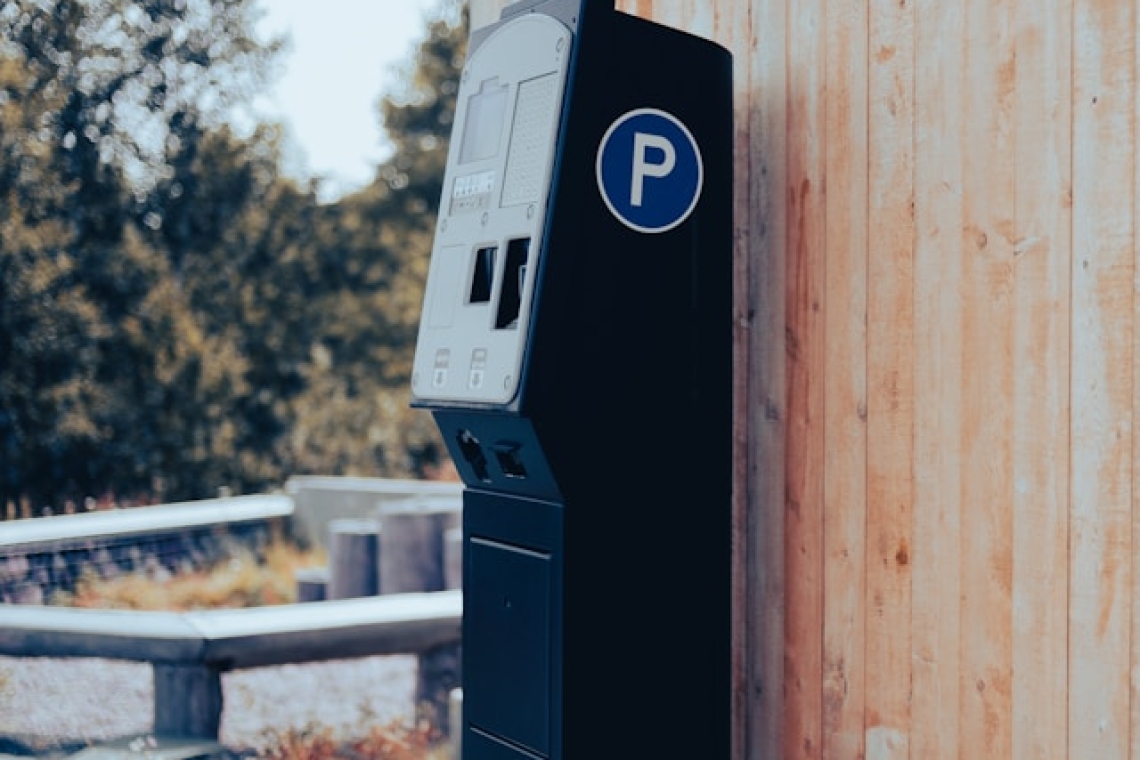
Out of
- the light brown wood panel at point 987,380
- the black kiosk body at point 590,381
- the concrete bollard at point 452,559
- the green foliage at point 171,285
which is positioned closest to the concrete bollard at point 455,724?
the black kiosk body at point 590,381

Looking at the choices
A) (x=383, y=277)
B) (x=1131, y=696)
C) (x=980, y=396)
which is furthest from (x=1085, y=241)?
(x=383, y=277)

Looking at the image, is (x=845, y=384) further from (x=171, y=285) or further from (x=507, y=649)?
(x=171, y=285)

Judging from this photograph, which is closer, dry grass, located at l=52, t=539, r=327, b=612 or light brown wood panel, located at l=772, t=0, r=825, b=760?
light brown wood panel, located at l=772, t=0, r=825, b=760

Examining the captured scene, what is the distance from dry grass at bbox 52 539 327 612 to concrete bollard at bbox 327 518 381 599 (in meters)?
0.65

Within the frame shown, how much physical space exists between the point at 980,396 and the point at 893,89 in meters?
0.59

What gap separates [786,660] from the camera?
2680 millimetres

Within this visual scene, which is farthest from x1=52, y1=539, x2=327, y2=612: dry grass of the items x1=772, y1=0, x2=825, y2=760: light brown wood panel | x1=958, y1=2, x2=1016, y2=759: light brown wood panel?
x1=958, y1=2, x2=1016, y2=759: light brown wood panel

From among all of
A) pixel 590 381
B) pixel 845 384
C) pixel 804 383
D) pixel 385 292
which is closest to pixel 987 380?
pixel 845 384

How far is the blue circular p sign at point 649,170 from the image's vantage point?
8.14ft

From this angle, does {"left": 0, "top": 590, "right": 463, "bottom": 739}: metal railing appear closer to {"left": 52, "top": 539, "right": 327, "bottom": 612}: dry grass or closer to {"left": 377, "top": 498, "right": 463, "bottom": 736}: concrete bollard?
{"left": 377, "top": 498, "right": 463, "bottom": 736}: concrete bollard

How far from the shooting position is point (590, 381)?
2.45 meters

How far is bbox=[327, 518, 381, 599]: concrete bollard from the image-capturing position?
6754 millimetres

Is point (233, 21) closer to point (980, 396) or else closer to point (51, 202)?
point (51, 202)

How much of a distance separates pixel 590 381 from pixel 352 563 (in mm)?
4554
